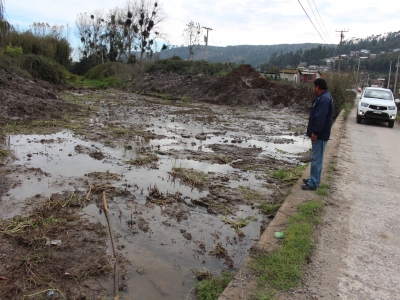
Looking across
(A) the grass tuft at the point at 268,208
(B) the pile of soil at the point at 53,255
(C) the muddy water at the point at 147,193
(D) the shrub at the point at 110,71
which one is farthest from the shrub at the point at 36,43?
(A) the grass tuft at the point at 268,208

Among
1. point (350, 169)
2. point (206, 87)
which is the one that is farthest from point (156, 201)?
point (206, 87)

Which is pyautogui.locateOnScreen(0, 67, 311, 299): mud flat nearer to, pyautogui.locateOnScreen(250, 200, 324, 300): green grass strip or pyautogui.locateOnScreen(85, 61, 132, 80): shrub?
pyautogui.locateOnScreen(250, 200, 324, 300): green grass strip

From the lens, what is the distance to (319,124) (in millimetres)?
4891

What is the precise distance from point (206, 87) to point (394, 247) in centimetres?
2553

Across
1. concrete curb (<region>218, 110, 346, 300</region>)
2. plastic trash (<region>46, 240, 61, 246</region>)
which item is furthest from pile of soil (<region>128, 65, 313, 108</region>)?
plastic trash (<region>46, 240, 61, 246</region>)

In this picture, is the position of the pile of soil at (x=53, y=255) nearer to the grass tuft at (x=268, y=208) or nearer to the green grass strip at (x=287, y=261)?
the green grass strip at (x=287, y=261)

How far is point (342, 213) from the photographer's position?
4.49 meters

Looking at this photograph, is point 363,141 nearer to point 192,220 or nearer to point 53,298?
point 192,220

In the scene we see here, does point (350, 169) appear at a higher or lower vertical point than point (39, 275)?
higher

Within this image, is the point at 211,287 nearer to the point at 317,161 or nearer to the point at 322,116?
the point at 317,161

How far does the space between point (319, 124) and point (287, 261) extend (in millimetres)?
2677

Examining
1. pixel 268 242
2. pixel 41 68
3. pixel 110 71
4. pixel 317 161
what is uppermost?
pixel 110 71

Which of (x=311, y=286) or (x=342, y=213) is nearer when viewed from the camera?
(x=311, y=286)

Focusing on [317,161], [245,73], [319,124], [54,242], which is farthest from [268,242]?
[245,73]
